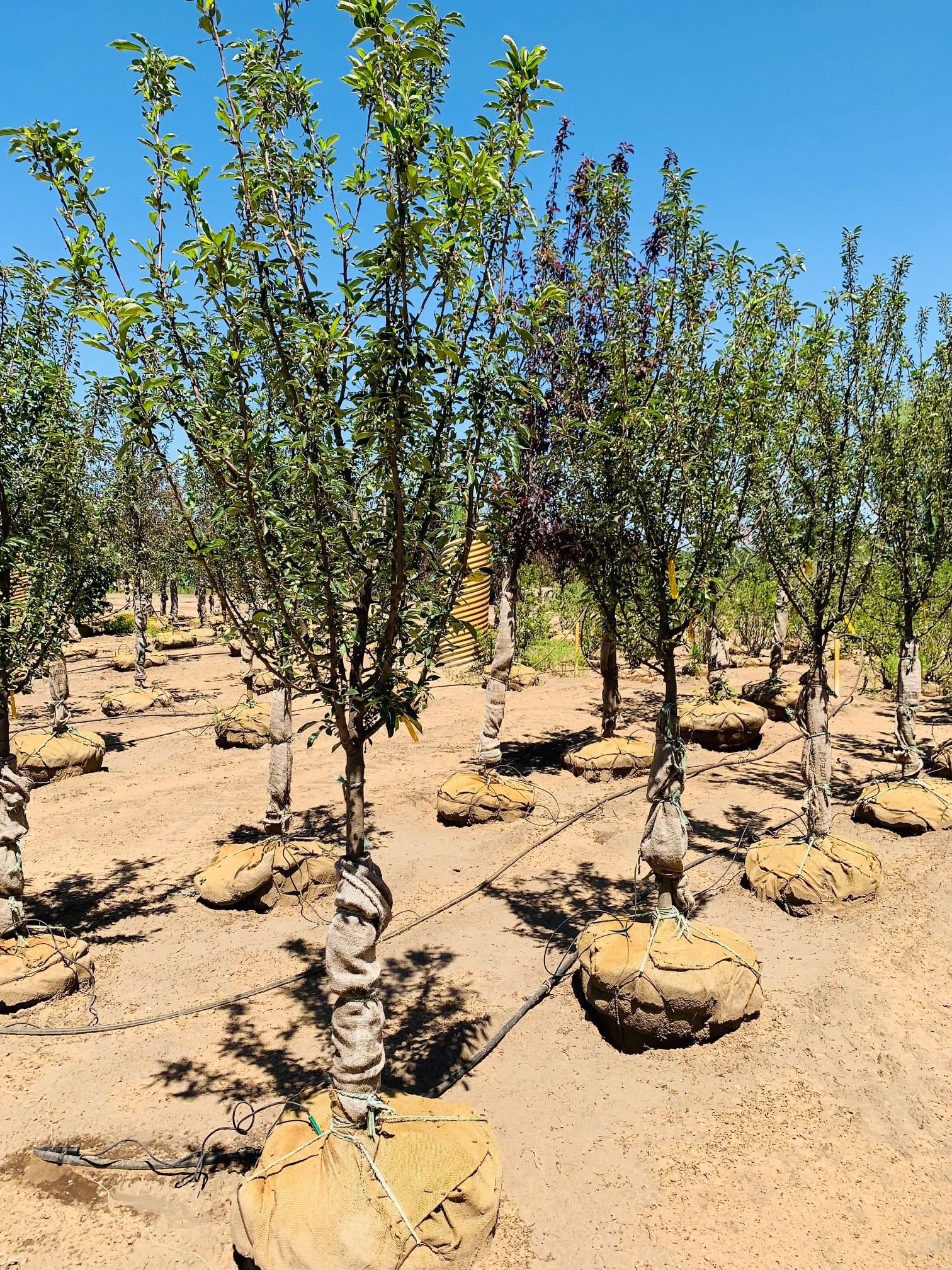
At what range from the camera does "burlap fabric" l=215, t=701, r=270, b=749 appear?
1591cm

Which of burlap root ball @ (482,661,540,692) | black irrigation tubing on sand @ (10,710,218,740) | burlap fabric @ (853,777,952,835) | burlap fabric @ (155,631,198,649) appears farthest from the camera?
burlap fabric @ (155,631,198,649)

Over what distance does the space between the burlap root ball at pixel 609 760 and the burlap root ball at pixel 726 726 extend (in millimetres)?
1558

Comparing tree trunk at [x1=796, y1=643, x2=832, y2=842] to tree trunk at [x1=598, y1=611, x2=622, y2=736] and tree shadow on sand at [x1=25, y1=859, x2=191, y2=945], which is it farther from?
tree shadow on sand at [x1=25, y1=859, x2=191, y2=945]

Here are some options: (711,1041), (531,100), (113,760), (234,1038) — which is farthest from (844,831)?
(113,760)

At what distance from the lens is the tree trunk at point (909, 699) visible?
10.8m

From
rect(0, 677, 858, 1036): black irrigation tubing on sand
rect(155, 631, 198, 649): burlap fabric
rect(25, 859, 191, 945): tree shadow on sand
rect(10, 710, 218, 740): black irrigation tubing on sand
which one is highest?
rect(155, 631, 198, 649): burlap fabric

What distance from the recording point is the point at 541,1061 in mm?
5992

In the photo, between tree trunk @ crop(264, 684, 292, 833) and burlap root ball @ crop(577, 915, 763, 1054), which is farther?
tree trunk @ crop(264, 684, 292, 833)

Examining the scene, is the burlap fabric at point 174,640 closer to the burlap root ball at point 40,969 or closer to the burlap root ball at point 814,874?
the burlap root ball at point 40,969

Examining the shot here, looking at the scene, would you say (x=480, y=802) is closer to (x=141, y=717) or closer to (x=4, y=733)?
(x=4, y=733)

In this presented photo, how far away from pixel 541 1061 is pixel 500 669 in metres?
6.96

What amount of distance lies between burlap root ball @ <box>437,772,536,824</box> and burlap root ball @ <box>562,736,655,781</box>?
5.93ft

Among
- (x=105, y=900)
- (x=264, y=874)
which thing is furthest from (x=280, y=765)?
(x=105, y=900)

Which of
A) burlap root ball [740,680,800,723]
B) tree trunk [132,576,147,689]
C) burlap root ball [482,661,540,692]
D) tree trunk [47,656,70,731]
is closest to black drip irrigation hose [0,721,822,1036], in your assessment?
burlap root ball [740,680,800,723]
